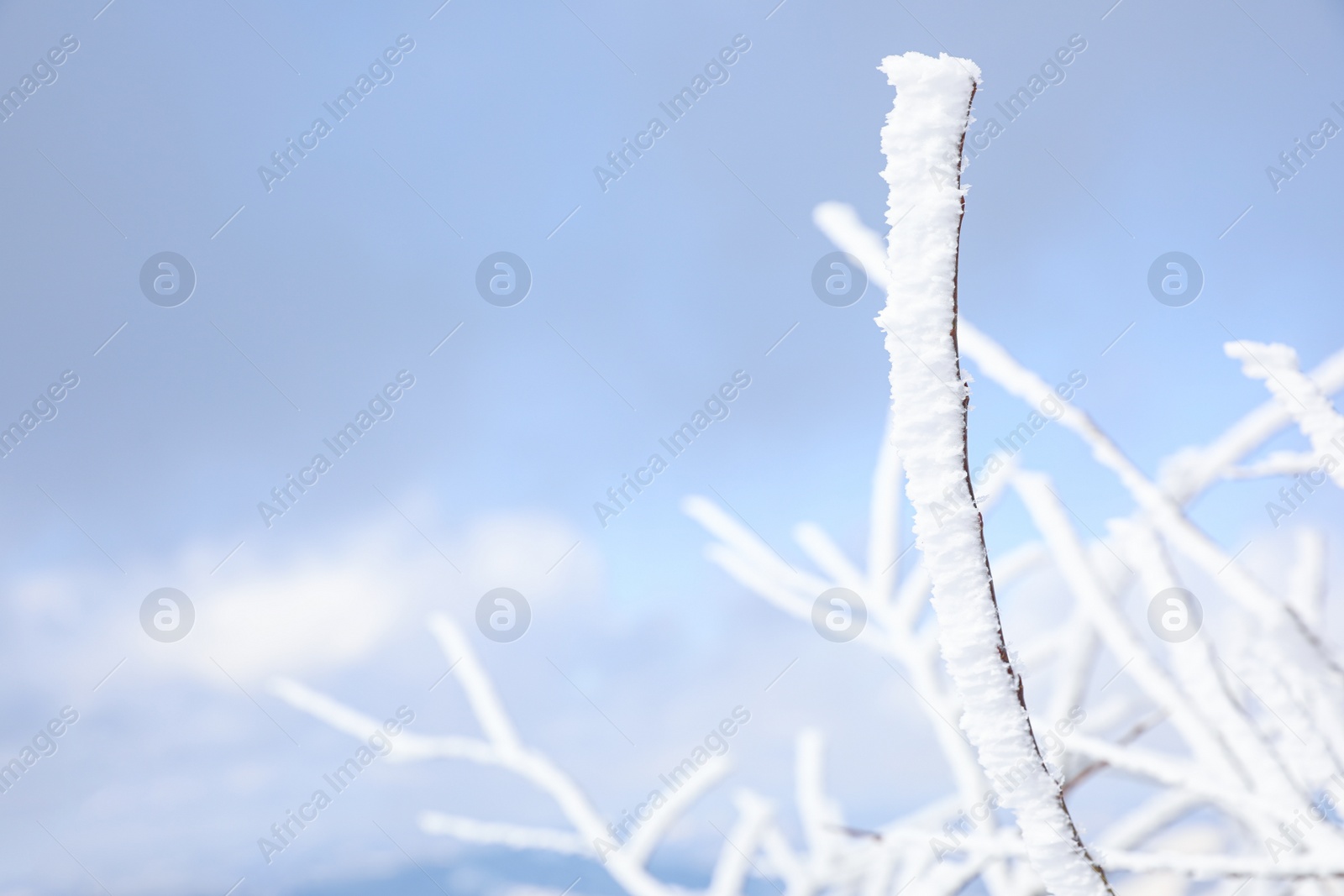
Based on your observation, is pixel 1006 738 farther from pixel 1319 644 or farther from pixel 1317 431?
pixel 1319 644

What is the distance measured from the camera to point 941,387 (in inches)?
17.7

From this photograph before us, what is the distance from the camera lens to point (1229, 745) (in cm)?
104

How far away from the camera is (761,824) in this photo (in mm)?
→ 2578

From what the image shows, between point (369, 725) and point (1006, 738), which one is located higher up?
point (1006, 738)

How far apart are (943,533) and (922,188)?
19 cm

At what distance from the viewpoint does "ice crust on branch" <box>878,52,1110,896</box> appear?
447 mm

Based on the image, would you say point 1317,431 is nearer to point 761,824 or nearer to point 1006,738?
point 1006,738

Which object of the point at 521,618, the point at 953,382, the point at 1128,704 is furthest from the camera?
the point at 521,618

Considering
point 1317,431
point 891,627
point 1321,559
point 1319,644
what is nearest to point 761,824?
point 891,627

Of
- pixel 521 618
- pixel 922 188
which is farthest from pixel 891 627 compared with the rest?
pixel 521 618

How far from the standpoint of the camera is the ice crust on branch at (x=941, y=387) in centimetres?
45

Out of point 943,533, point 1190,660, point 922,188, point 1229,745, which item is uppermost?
point 922,188

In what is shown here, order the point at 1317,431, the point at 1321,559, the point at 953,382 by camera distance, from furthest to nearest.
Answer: the point at 1321,559 < the point at 1317,431 < the point at 953,382

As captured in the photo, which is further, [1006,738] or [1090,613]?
[1090,613]
